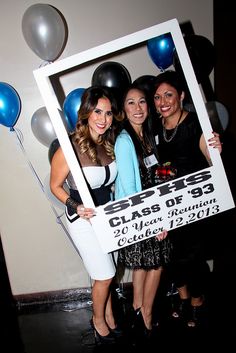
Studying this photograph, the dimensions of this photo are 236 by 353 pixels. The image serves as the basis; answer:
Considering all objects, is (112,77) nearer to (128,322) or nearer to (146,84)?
(146,84)

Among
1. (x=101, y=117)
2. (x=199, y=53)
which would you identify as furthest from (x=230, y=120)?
(x=101, y=117)

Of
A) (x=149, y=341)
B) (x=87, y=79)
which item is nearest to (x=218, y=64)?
(x=87, y=79)

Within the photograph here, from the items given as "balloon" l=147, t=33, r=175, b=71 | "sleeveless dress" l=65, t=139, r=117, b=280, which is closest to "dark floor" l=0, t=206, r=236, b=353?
"sleeveless dress" l=65, t=139, r=117, b=280

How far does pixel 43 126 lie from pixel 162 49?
91 centimetres

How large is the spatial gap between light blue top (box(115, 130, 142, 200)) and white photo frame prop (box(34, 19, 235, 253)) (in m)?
0.07

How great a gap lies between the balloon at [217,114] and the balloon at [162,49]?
405 millimetres

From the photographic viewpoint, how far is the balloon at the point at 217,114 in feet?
6.42

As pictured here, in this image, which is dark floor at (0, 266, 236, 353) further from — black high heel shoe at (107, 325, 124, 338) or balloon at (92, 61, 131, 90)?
balloon at (92, 61, 131, 90)

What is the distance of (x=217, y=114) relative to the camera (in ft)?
6.46

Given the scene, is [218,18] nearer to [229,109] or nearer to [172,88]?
[229,109]

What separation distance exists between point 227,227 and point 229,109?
2.91 feet

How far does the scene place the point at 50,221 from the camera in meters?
2.42

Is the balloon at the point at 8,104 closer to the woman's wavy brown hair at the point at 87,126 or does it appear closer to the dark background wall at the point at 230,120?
the woman's wavy brown hair at the point at 87,126

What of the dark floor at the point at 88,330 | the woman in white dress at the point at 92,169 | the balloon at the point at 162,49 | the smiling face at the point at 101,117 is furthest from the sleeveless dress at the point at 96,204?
the balloon at the point at 162,49
